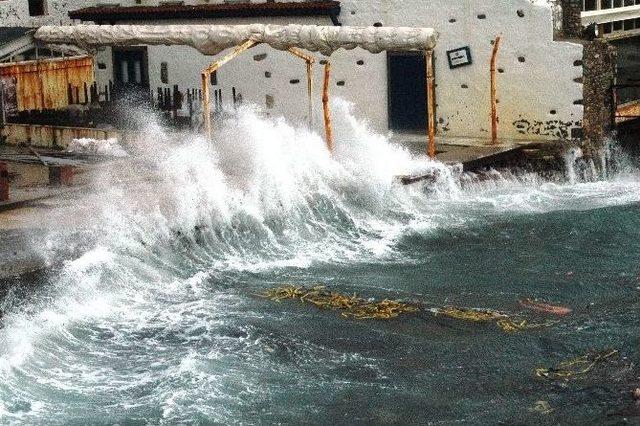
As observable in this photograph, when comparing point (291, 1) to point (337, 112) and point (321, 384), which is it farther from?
point (321, 384)

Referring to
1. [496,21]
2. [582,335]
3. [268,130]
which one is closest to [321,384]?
[582,335]

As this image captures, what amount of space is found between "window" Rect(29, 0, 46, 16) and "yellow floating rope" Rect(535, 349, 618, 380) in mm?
19426

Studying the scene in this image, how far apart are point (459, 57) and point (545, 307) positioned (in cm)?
1024

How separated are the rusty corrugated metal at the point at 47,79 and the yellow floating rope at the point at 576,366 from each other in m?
15.6

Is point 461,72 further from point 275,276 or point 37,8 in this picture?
point 37,8

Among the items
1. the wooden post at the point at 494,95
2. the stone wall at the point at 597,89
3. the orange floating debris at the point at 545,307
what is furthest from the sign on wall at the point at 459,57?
the orange floating debris at the point at 545,307

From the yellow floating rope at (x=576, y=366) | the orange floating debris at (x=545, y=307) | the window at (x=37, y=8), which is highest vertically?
the window at (x=37, y=8)

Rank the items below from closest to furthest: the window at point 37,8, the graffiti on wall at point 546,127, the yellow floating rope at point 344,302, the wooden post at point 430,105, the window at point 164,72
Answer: the yellow floating rope at point 344,302 → the wooden post at point 430,105 → the graffiti on wall at point 546,127 → the window at point 164,72 → the window at point 37,8

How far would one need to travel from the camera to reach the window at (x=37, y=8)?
90.7 ft

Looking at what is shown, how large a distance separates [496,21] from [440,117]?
7.90ft

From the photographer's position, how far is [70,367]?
12.3 metres

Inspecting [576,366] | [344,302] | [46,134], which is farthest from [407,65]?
[576,366]

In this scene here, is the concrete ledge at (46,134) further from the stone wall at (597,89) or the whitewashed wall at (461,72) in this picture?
the stone wall at (597,89)

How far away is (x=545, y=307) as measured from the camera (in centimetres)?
1405
